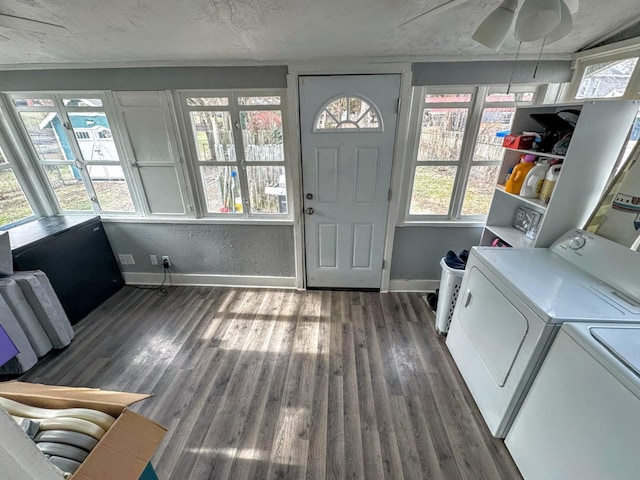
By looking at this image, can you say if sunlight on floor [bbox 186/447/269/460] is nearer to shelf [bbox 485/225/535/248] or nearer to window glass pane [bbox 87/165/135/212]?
shelf [bbox 485/225/535/248]

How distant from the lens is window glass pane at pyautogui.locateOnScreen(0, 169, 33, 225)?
2.34 meters

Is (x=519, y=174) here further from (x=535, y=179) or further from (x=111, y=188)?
(x=111, y=188)

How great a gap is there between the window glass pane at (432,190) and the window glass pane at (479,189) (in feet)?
0.53

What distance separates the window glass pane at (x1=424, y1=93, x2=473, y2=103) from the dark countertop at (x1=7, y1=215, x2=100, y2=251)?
3196 mm

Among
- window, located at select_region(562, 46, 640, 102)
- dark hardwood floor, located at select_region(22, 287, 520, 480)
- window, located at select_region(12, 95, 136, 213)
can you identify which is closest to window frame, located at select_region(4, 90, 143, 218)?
window, located at select_region(12, 95, 136, 213)

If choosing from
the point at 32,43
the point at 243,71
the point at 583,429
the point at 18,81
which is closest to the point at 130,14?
the point at 243,71

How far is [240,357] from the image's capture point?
196 cm

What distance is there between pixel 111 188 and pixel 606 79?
407 centimetres

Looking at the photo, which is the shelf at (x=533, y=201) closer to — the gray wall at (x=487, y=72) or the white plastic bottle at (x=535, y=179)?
the white plastic bottle at (x=535, y=179)

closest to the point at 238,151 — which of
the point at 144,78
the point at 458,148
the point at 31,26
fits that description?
the point at 144,78

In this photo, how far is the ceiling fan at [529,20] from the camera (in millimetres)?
921

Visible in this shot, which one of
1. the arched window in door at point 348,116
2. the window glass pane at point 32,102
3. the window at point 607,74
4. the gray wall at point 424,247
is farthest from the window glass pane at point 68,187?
the window at point 607,74

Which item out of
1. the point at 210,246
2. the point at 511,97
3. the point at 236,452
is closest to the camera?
the point at 236,452

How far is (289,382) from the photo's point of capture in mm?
1770
